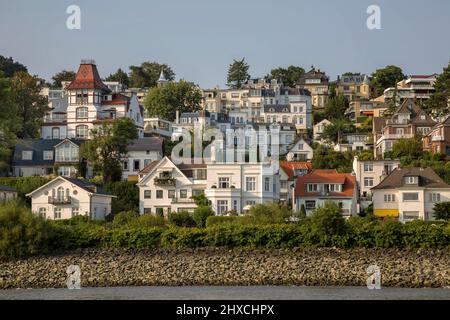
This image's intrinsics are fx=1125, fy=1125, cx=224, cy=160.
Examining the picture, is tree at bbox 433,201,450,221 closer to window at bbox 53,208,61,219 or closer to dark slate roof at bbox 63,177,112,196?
dark slate roof at bbox 63,177,112,196

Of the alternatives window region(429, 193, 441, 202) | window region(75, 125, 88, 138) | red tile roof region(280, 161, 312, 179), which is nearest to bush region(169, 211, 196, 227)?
window region(429, 193, 441, 202)

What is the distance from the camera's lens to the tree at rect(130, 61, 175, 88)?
149875 mm

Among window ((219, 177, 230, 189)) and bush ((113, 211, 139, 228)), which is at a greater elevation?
window ((219, 177, 230, 189))

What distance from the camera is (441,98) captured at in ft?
341

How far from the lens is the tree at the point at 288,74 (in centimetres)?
14688

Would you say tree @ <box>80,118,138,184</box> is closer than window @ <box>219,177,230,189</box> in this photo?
No

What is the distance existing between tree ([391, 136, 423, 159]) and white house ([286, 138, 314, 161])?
11620mm

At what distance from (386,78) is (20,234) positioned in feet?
293

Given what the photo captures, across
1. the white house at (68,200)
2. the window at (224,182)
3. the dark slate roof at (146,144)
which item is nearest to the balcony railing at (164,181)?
the window at (224,182)

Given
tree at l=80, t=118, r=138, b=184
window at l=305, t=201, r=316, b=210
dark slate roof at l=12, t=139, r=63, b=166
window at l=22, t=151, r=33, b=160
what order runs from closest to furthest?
window at l=305, t=201, r=316, b=210
tree at l=80, t=118, r=138, b=184
dark slate roof at l=12, t=139, r=63, b=166
window at l=22, t=151, r=33, b=160

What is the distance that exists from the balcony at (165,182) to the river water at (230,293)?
953 inches

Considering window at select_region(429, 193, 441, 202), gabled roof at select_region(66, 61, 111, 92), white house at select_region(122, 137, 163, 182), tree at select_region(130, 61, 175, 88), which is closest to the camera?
window at select_region(429, 193, 441, 202)

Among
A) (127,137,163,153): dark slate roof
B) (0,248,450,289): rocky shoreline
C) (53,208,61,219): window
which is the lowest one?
(0,248,450,289): rocky shoreline

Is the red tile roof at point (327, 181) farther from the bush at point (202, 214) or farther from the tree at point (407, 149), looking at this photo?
the tree at point (407, 149)
